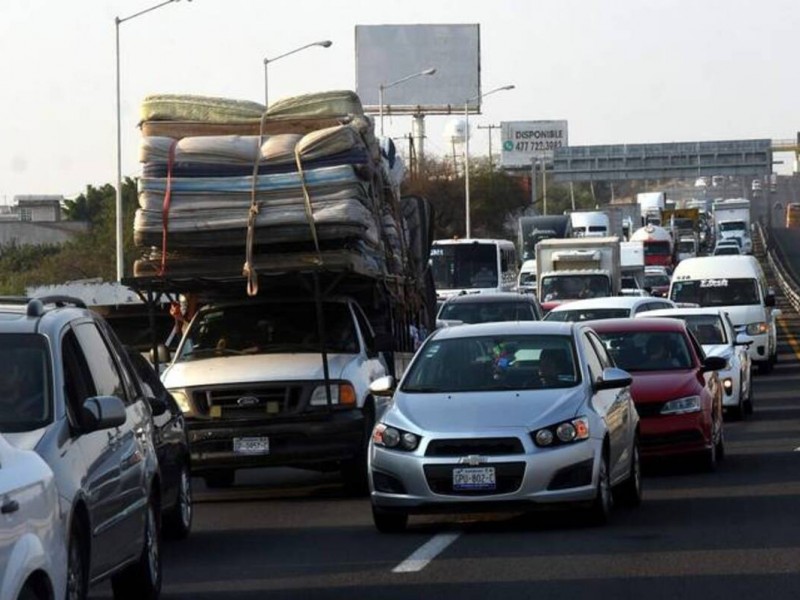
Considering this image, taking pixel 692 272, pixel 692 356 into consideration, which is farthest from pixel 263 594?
pixel 692 272

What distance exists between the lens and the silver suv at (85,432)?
29.5 ft

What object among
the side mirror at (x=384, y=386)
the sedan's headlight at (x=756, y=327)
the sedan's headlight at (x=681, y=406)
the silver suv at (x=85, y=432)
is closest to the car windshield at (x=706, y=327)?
Answer: the sedan's headlight at (x=681, y=406)

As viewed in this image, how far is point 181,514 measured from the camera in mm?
13938

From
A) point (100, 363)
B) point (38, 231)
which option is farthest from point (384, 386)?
point (38, 231)

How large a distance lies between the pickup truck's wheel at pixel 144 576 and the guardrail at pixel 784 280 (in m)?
59.3

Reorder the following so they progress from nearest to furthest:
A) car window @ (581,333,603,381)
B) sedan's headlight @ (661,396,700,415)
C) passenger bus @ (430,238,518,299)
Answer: car window @ (581,333,603,381) → sedan's headlight @ (661,396,700,415) → passenger bus @ (430,238,518,299)

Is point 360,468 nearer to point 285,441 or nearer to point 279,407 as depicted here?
point 285,441

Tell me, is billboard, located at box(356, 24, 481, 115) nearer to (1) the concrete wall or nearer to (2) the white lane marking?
(1) the concrete wall

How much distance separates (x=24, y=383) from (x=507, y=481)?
4945 mm

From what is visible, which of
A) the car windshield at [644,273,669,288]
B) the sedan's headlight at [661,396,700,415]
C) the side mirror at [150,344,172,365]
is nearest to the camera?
the sedan's headlight at [661,396,700,415]

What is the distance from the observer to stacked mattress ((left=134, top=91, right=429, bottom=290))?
17.2 m

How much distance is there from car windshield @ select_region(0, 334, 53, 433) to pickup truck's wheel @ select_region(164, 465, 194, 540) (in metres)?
4.21

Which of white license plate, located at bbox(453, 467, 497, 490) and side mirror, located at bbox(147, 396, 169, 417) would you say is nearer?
side mirror, located at bbox(147, 396, 169, 417)

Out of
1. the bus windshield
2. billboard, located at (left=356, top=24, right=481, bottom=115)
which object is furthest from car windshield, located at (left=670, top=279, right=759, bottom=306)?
billboard, located at (left=356, top=24, right=481, bottom=115)
